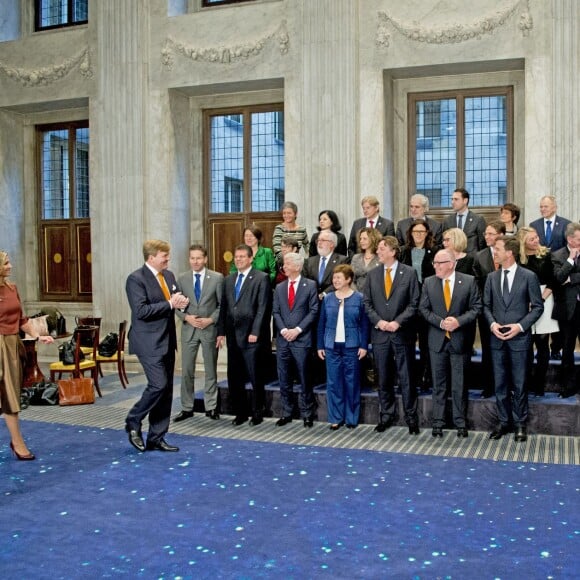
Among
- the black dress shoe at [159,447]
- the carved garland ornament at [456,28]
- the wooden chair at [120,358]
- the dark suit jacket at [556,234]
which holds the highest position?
the carved garland ornament at [456,28]

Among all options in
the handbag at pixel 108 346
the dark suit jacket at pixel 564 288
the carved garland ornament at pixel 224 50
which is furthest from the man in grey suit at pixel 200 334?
the carved garland ornament at pixel 224 50

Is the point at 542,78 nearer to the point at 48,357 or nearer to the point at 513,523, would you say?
the point at 513,523

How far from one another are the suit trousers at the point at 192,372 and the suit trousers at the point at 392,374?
67.0 inches

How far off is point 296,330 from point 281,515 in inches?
108

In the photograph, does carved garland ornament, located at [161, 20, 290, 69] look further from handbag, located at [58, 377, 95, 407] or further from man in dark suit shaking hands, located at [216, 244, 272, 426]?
handbag, located at [58, 377, 95, 407]

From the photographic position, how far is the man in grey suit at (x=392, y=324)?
7148mm

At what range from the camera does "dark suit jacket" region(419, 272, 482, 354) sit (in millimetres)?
6883

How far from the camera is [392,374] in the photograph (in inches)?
287

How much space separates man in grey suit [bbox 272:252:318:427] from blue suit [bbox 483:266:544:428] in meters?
1.65

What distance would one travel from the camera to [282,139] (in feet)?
38.5

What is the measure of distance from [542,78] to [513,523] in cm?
658

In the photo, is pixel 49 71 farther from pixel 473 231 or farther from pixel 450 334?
pixel 450 334

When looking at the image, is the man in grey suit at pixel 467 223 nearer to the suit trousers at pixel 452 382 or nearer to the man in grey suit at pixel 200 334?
the suit trousers at pixel 452 382

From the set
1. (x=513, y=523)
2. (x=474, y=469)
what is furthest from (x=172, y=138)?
(x=513, y=523)
